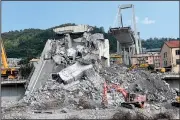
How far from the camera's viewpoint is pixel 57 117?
23.2 metres

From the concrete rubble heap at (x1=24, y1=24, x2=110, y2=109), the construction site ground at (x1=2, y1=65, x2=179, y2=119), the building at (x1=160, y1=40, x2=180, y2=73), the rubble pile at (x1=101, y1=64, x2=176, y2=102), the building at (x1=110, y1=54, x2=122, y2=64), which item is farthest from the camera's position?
the building at (x1=110, y1=54, x2=122, y2=64)

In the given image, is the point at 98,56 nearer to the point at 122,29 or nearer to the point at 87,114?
the point at 122,29

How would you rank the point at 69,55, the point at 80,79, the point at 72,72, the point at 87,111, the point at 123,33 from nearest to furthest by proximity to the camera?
the point at 87,111 → the point at 80,79 → the point at 72,72 → the point at 69,55 → the point at 123,33

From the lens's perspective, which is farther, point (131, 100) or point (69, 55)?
point (69, 55)

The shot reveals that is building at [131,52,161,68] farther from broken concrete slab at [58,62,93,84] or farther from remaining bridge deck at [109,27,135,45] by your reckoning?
broken concrete slab at [58,62,93,84]

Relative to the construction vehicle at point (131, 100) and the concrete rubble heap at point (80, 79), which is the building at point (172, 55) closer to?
the concrete rubble heap at point (80, 79)

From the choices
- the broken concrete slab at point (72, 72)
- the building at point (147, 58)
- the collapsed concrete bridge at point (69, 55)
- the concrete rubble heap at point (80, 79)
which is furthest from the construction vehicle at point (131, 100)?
the building at point (147, 58)

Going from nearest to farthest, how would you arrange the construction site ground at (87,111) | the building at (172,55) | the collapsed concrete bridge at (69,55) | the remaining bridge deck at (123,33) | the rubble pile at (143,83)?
the construction site ground at (87,111)
the rubble pile at (143,83)
the collapsed concrete bridge at (69,55)
the remaining bridge deck at (123,33)
the building at (172,55)

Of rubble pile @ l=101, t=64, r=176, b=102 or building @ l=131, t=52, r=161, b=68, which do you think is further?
building @ l=131, t=52, r=161, b=68

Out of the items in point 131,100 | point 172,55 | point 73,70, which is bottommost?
point 131,100

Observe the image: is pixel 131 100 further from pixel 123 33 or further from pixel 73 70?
pixel 123 33

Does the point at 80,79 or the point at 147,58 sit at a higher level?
the point at 147,58

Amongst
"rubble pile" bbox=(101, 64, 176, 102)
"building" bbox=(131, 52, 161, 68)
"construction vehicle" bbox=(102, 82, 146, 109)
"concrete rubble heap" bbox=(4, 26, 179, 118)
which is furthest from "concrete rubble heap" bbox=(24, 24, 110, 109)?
"building" bbox=(131, 52, 161, 68)

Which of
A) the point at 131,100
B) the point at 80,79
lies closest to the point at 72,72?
the point at 80,79
